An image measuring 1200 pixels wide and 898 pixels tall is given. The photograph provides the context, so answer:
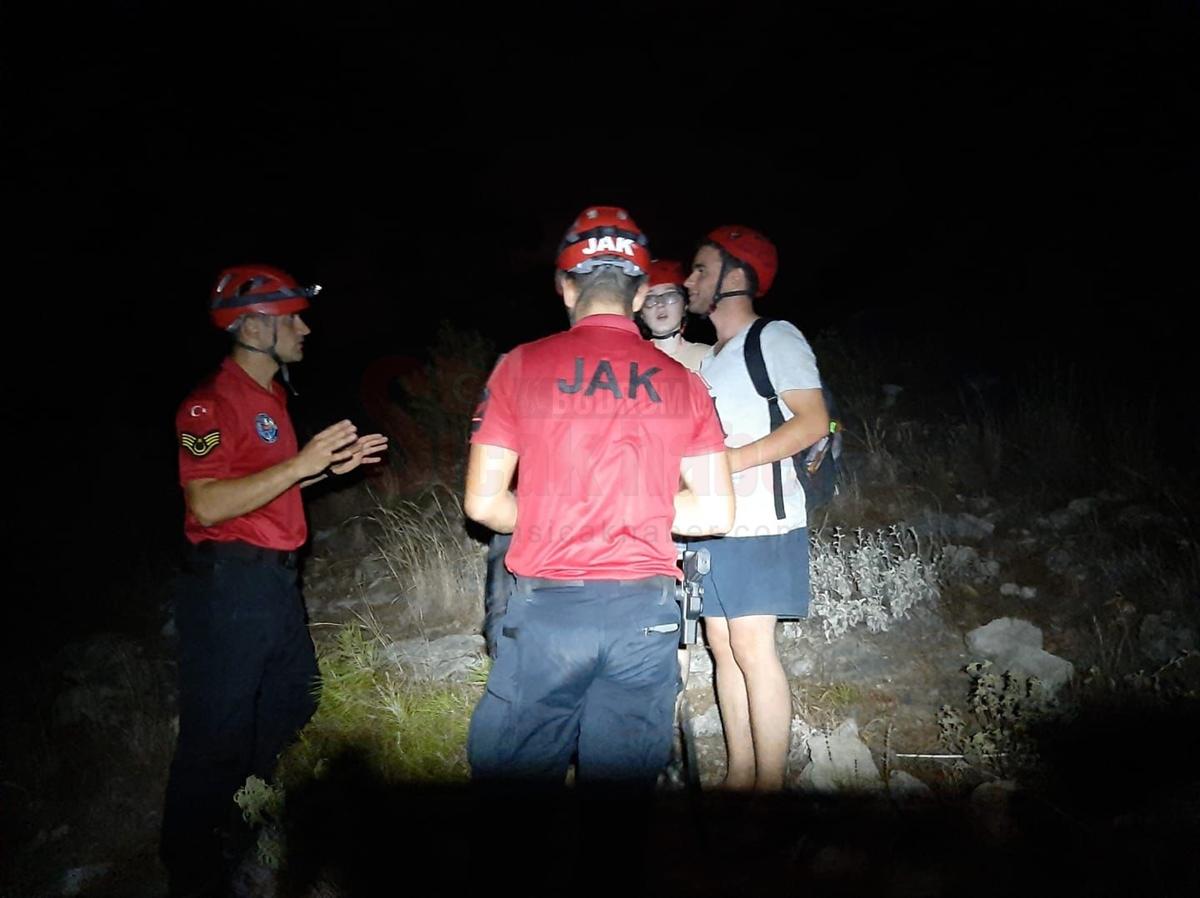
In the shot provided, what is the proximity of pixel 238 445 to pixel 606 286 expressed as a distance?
1755 millimetres

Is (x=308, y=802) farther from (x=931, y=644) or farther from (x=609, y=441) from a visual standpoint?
(x=931, y=644)

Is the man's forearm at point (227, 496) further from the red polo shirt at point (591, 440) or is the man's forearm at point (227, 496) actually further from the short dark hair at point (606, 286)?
the short dark hair at point (606, 286)

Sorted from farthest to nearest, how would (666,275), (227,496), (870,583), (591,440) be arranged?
(870,583), (666,275), (227,496), (591,440)

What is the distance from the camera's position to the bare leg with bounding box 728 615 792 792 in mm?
2762

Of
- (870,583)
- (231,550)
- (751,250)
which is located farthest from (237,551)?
(870,583)

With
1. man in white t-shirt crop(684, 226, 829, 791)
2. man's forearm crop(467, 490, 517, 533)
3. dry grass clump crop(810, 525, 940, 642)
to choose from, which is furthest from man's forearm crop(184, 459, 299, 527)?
dry grass clump crop(810, 525, 940, 642)

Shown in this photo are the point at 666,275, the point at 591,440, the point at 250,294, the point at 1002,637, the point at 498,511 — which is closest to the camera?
the point at 591,440

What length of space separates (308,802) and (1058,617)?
4099 millimetres

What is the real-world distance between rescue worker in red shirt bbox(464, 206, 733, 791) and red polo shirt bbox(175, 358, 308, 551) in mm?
1344

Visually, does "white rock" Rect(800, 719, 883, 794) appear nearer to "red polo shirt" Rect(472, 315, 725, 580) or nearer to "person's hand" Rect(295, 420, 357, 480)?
"red polo shirt" Rect(472, 315, 725, 580)

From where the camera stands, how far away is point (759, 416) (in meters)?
2.76

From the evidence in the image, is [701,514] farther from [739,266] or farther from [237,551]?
[237,551]

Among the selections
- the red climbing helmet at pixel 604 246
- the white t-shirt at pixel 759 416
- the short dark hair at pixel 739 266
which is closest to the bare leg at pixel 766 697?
the white t-shirt at pixel 759 416

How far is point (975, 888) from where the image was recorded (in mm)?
2424
